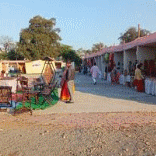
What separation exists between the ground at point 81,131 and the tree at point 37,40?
136ft

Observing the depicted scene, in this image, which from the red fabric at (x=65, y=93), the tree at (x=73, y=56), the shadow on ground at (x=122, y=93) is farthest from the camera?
the tree at (x=73, y=56)

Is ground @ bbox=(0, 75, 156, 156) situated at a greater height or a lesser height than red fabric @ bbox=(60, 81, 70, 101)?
lesser

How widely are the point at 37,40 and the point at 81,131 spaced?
44.8m

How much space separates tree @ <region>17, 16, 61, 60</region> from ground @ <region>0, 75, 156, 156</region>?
41415mm

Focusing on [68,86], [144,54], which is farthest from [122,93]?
[68,86]

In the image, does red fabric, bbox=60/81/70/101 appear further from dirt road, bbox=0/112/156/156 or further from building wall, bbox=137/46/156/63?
building wall, bbox=137/46/156/63

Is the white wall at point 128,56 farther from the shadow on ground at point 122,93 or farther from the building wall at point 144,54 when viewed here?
the building wall at point 144,54

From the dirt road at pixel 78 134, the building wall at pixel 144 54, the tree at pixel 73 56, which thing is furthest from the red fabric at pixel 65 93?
the tree at pixel 73 56

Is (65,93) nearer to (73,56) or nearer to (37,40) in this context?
(73,56)

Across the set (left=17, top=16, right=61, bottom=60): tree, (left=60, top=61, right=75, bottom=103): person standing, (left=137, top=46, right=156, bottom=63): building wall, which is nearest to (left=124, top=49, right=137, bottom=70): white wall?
(left=137, top=46, right=156, bottom=63): building wall

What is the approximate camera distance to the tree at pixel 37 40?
160ft

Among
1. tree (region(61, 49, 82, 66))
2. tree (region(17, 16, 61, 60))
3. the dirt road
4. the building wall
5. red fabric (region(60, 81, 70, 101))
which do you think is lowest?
the dirt road

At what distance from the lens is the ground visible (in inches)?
181

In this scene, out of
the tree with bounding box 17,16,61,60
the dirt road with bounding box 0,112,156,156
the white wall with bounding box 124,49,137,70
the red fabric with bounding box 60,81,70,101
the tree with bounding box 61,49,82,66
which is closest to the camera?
the dirt road with bounding box 0,112,156,156
